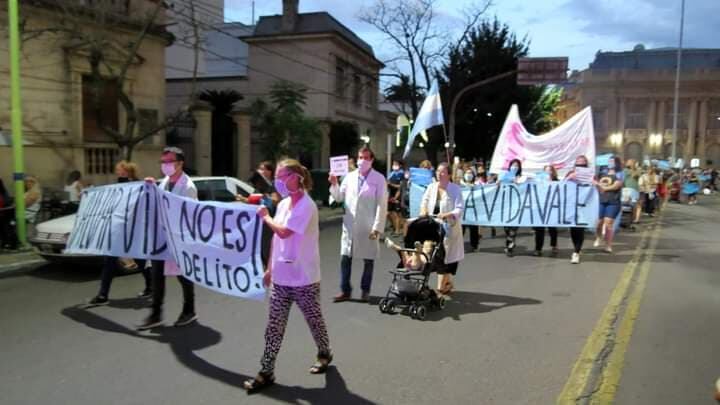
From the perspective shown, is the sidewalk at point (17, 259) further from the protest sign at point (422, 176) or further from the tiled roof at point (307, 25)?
the tiled roof at point (307, 25)

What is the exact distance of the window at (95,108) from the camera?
17641 mm

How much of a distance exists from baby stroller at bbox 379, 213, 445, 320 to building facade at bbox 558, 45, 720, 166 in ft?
263

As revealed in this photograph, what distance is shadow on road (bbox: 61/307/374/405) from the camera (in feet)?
14.2

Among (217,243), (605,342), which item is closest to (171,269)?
(217,243)

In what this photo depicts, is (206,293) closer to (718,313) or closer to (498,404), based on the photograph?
(498,404)

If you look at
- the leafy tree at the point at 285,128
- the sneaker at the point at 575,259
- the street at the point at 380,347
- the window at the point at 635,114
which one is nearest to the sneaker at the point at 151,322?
the street at the point at 380,347

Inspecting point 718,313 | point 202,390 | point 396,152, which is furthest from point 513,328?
point 396,152

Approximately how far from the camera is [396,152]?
46.1 m

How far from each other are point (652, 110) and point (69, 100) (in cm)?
8106

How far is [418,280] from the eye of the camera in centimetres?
683

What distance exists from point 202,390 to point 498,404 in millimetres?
2217

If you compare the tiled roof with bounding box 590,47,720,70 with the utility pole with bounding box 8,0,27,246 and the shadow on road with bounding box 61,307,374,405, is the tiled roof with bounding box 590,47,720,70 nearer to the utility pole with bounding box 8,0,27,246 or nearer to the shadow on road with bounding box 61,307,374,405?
the utility pole with bounding box 8,0,27,246

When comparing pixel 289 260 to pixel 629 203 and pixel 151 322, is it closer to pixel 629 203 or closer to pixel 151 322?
pixel 151 322

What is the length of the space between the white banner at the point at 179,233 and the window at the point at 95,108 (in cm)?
1149
